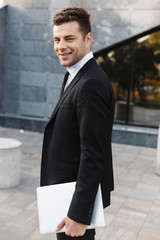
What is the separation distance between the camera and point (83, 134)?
1761mm

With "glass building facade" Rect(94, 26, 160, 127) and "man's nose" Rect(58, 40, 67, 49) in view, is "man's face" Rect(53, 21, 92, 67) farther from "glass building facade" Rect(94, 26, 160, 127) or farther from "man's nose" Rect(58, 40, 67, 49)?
"glass building facade" Rect(94, 26, 160, 127)

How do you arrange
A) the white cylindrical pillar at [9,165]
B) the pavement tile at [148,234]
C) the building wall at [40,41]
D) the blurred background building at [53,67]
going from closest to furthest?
the pavement tile at [148,234], the white cylindrical pillar at [9,165], the building wall at [40,41], the blurred background building at [53,67]

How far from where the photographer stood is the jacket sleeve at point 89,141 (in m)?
1.74

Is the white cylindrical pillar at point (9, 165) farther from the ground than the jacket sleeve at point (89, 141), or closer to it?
closer to it

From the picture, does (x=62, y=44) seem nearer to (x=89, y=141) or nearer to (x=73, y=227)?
(x=89, y=141)

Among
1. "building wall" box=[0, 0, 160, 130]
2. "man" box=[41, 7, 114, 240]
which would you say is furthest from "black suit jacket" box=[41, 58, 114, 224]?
"building wall" box=[0, 0, 160, 130]

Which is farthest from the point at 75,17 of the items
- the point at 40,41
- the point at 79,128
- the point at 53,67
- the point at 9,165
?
the point at 40,41

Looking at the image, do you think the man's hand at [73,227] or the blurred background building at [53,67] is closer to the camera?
the man's hand at [73,227]

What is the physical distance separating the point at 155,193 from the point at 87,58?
404 cm

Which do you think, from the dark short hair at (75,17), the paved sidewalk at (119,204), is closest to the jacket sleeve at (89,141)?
the dark short hair at (75,17)

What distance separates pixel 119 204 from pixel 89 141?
11.2ft

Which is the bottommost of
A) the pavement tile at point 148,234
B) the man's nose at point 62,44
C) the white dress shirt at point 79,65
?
the pavement tile at point 148,234

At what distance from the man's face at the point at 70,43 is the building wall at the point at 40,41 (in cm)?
709

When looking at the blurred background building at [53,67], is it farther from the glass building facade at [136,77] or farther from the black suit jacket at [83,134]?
the black suit jacket at [83,134]
